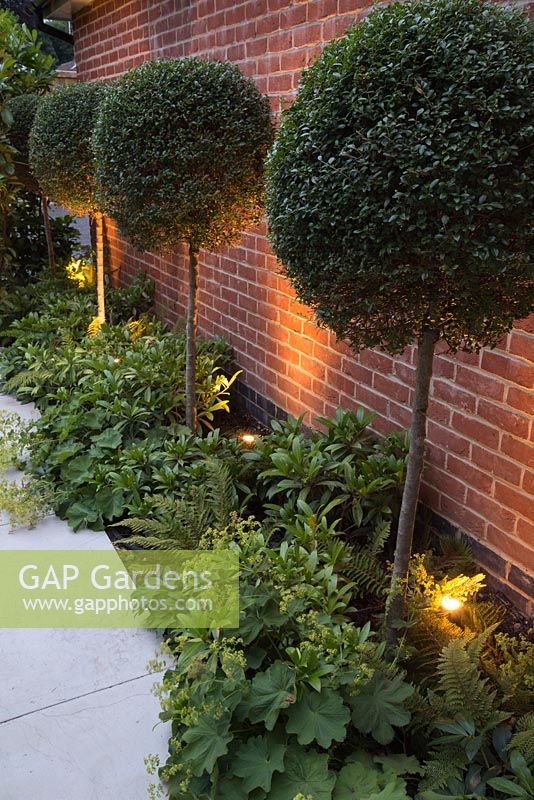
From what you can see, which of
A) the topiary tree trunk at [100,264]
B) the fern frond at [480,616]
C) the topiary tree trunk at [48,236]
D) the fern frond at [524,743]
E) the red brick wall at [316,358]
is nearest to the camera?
the fern frond at [524,743]

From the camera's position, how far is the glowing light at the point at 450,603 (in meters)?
2.21

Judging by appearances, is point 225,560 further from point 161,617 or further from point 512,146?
point 512,146

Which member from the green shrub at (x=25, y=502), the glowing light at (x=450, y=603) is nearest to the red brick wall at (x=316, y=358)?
the glowing light at (x=450, y=603)

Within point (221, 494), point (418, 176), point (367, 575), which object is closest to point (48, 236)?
point (221, 494)

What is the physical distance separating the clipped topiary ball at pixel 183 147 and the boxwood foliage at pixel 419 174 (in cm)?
125

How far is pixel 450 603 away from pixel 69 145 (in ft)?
11.9

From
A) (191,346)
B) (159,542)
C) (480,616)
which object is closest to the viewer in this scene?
(480,616)

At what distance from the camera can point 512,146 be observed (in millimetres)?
1513

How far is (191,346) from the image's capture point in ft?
12.0

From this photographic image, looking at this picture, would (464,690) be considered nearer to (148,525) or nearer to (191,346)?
(148,525)

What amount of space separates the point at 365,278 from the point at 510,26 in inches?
25.5

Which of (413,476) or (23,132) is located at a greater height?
(23,132)

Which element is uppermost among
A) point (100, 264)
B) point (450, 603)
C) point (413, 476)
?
point (100, 264)

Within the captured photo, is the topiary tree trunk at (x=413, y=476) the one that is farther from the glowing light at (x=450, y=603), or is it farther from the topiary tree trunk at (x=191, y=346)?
the topiary tree trunk at (x=191, y=346)
